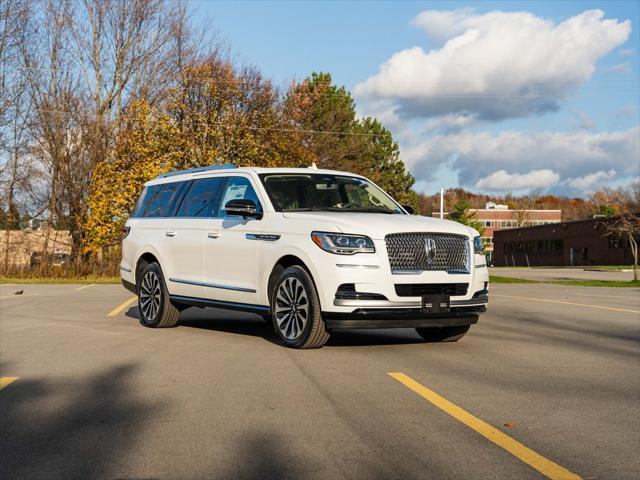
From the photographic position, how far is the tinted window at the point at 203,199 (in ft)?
34.5

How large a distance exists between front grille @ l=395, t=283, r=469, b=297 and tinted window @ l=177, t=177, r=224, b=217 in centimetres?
301

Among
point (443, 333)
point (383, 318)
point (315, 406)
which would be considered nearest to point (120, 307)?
point (443, 333)

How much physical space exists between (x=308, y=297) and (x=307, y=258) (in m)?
0.41

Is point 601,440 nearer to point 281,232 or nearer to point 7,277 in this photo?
point 281,232

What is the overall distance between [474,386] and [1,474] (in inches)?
154

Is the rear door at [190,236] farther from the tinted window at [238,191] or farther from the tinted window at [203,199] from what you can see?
the tinted window at [238,191]

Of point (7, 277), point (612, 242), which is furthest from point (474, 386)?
point (612, 242)

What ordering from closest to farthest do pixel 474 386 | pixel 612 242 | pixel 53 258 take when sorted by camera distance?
pixel 474 386
pixel 53 258
pixel 612 242

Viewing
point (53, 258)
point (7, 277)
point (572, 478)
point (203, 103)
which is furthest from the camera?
point (203, 103)

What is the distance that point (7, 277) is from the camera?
3044 cm

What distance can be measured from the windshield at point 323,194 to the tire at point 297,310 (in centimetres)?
100

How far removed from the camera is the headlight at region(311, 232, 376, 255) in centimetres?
837

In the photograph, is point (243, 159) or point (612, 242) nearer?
point (243, 159)

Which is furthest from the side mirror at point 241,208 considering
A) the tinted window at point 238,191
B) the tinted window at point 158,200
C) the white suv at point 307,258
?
the tinted window at point 158,200
